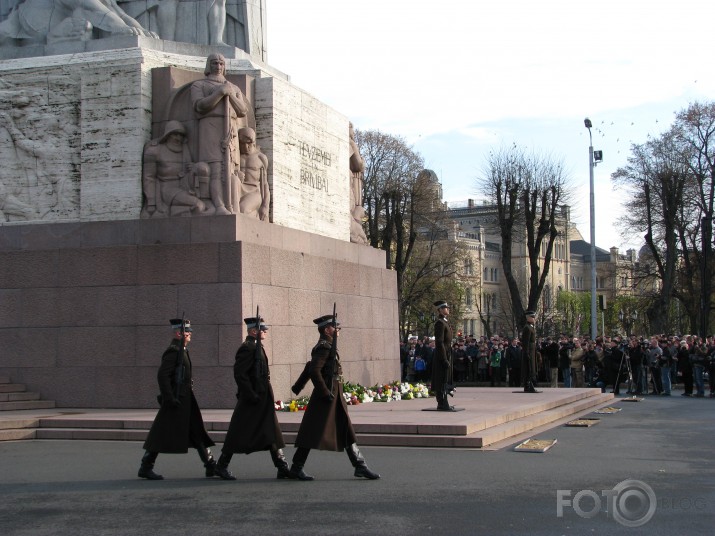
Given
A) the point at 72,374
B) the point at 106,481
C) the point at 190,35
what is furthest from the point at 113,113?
the point at 106,481

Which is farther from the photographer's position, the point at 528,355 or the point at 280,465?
the point at 528,355

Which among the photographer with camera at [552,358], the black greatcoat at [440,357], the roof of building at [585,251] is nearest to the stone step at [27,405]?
the black greatcoat at [440,357]

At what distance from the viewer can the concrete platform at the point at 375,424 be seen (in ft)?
43.4

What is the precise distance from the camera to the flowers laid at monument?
16.2 m

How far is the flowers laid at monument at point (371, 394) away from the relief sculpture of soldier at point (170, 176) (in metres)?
3.68

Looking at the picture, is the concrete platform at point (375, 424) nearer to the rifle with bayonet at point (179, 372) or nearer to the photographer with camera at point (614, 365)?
the rifle with bayonet at point (179, 372)

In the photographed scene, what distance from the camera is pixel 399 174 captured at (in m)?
52.6

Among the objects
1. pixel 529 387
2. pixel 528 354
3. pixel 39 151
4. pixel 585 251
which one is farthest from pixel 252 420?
pixel 585 251

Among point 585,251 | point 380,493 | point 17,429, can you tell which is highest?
point 585,251

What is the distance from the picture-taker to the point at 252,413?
10281 millimetres

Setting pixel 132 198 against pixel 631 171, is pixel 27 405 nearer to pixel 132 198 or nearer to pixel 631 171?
pixel 132 198

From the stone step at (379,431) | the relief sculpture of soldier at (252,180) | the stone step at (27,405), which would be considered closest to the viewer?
the stone step at (379,431)

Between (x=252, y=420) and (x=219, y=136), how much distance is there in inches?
302

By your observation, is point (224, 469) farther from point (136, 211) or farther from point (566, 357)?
point (566, 357)
